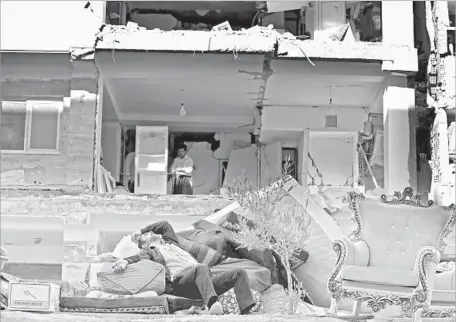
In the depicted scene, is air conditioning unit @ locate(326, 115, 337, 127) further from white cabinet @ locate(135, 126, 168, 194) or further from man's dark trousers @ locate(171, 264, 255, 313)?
man's dark trousers @ locate(171, 264, 255, 313)

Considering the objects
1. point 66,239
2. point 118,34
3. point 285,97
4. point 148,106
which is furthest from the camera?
point 148,106

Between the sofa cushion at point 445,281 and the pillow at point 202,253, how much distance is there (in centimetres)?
238

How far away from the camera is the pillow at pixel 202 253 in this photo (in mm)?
10383

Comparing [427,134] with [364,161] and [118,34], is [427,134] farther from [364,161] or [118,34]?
[118,34]

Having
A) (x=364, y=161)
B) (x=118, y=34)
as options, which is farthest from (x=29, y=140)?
(x=364, y=161)

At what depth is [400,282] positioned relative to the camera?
27.5ft

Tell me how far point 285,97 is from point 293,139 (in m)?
0.97

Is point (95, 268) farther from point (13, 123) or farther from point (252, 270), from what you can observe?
point (13, 123)

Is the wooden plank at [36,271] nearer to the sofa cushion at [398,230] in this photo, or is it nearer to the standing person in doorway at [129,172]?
the standing person in doorway at [129,172]

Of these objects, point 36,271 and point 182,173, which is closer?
point 36,271

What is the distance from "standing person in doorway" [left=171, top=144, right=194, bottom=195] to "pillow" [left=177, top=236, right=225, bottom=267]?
4.84 m

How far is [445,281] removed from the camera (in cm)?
1073

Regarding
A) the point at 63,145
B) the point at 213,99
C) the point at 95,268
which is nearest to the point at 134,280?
the point at 95,268

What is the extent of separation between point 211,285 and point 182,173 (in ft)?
21.7
